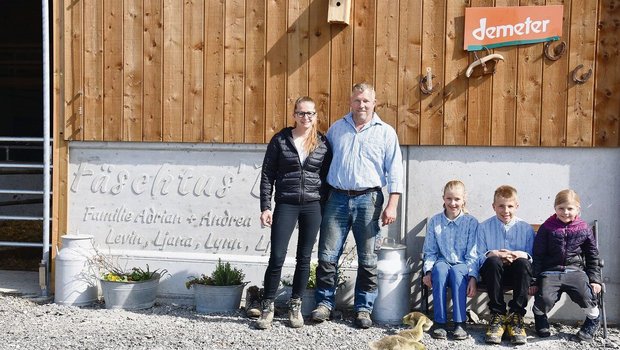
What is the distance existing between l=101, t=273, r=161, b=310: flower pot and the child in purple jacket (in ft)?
10.5

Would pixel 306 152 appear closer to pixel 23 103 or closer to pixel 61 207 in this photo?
pixel 61 207

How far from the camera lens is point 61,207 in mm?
6664

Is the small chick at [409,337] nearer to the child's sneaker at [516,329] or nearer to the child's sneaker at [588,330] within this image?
the child's sneaker at [516,329]

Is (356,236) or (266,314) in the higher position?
(356,236)

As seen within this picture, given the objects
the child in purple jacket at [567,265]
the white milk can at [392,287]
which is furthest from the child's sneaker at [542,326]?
the white milk can at [392,287]

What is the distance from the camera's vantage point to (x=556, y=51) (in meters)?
5.78

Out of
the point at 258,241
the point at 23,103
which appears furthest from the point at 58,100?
the point at 23,103

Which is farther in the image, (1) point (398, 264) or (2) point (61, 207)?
(2) point (61, 207)

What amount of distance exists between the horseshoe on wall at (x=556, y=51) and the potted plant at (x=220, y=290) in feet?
10.3

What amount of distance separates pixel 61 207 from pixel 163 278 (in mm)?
Answer: 1217

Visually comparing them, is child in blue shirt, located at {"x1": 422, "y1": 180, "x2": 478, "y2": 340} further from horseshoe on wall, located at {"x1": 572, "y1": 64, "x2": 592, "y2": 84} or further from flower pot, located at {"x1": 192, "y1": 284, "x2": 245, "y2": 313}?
flower pot, located at {"x1": 192, "y1": 284, "x2": 245, "y2": 313}

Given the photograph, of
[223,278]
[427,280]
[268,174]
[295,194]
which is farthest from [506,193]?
[223,278]

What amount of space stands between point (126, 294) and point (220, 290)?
817 millimetres

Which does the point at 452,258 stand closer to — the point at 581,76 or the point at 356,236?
the point at 356,236
